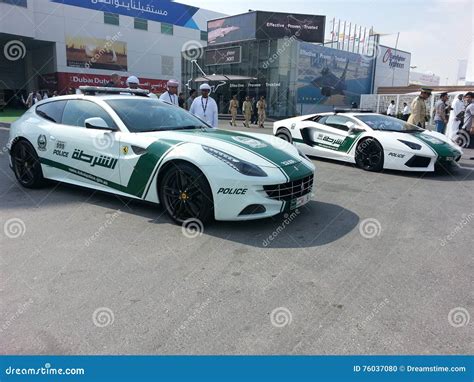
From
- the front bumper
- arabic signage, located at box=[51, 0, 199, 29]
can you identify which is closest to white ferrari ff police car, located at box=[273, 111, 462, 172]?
the front bumper

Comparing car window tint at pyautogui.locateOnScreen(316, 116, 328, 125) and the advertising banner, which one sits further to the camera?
the advertising banner

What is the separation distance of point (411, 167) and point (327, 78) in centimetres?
2748

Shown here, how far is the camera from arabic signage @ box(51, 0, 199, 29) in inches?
1416

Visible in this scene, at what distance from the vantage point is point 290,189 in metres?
4.19

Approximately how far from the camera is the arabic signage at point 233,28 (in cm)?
3039

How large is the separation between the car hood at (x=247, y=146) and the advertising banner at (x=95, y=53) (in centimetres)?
3516

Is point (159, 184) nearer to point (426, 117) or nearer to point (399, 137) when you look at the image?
point (399, 137)

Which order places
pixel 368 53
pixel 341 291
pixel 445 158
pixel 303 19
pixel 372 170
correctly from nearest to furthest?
pixel 341 291, pixel 445 158, pixel 372 170, pixel 303 19, pixel 368 53

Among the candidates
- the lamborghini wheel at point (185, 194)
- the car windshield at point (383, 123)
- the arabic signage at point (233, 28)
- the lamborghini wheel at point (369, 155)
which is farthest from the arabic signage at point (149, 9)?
the lamborghini wheel at point (185, 194)

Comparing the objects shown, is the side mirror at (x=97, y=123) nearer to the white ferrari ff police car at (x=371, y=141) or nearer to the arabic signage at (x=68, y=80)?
the white ferrari ff police car at (x=371, y=141)

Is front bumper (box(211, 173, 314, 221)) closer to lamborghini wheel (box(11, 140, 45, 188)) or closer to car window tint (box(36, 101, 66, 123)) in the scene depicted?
car window tint (box(36, 101, 66, 123))

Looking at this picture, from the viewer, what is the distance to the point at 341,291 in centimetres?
292

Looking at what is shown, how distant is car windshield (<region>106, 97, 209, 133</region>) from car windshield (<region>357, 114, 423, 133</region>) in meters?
4.04
